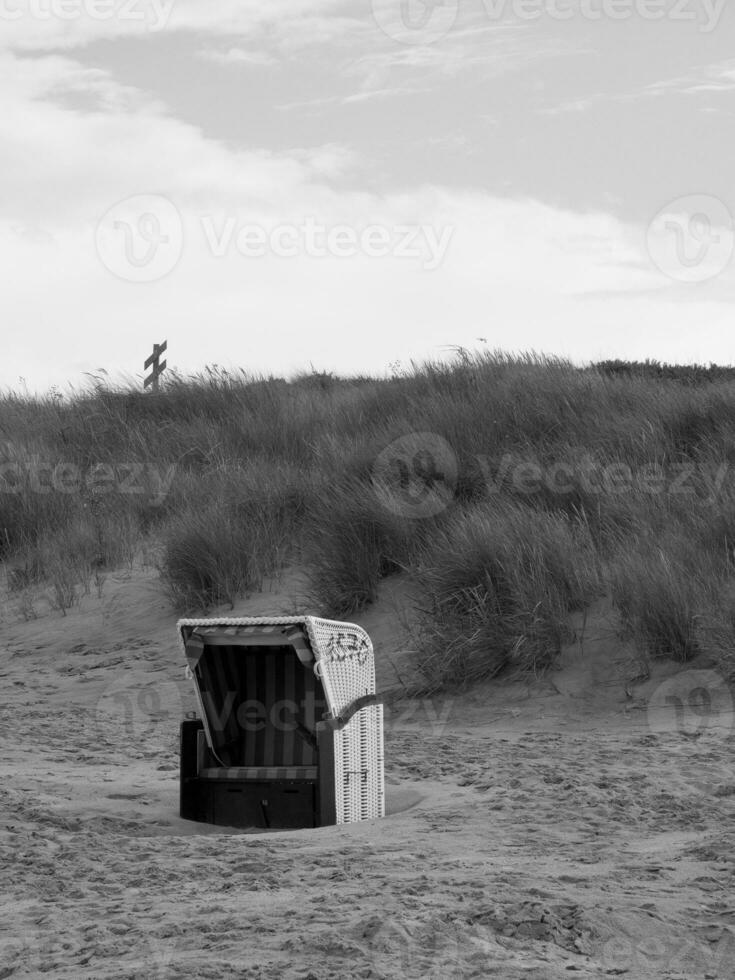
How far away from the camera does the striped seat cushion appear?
501cm

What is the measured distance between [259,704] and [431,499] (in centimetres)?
350

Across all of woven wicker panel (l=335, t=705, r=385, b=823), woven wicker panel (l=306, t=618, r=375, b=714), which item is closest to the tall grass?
woven wicker panel (l=306, t=618, r=375, b=714)

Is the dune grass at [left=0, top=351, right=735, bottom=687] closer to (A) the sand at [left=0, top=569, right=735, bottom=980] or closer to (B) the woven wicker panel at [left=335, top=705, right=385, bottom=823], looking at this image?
(A) the sand at [left=0, top=569, right=735, bottom=980]

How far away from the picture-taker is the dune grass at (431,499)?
280 inches

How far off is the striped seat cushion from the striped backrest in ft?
1.03

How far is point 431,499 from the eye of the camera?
347 inches

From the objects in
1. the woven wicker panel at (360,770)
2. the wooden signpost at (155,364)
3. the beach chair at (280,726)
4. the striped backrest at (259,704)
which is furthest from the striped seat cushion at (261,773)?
the wooden signpost at (155,364)

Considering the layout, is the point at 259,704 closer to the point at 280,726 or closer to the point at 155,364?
the point at 280,726

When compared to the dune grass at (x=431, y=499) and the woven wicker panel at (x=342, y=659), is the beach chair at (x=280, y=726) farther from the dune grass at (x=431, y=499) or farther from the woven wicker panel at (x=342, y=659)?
the dune grass at (x=431, y=499)

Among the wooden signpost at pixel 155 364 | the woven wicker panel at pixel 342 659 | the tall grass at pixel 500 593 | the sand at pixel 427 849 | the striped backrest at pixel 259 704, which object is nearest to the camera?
the sand at pixel 427 849

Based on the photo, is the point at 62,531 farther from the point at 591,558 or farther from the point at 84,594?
the point at 591,558

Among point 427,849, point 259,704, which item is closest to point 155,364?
point 259,704

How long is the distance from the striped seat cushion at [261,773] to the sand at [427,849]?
25cm

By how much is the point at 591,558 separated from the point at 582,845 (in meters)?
3.46
